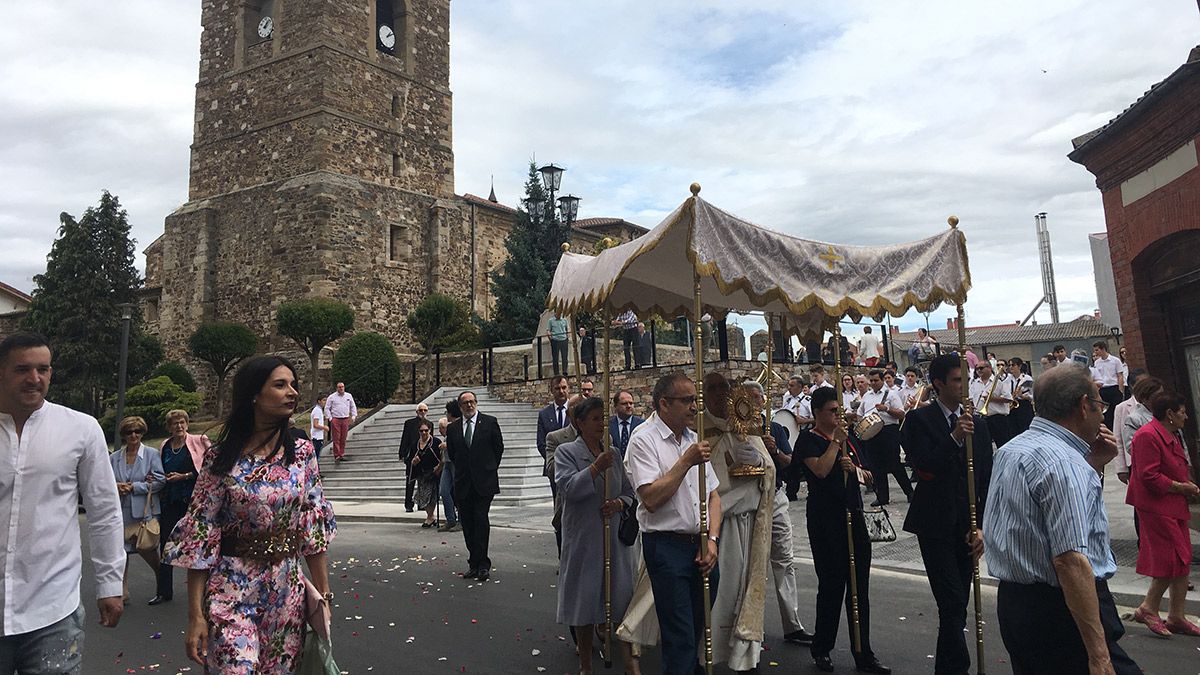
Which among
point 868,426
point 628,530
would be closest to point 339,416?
point 628,530

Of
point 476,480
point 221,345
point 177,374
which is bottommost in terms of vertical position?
point 476,480

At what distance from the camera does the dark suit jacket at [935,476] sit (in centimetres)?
453

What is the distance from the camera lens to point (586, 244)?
39.6 m

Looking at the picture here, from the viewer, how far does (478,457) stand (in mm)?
8211

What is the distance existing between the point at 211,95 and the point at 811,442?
33664 millimetres

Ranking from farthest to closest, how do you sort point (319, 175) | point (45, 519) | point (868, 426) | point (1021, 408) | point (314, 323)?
1. point (319, 175)
2. point (314, 323)
3. point (1021, 408)
4. point (868, 426)
5. point (45, 519)

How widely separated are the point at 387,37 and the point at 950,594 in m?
32.9

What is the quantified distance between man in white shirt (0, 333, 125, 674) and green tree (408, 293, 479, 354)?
22136 millimetres

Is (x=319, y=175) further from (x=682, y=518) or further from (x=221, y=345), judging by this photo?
(x=682, y=518)

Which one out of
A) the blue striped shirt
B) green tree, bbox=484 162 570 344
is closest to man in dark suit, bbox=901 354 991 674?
the blue striped shirt

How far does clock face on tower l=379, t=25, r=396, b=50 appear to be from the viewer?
31.9m

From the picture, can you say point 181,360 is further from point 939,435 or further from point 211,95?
point 939,435

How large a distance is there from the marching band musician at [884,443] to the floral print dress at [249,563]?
8557mm

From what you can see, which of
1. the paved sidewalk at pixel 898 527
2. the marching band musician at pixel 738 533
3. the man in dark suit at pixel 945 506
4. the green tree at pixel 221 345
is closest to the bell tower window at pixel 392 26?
the green tree at pixel 221 345
